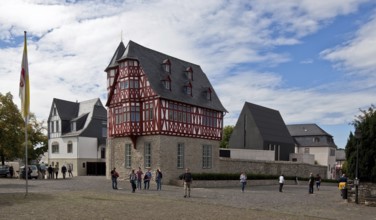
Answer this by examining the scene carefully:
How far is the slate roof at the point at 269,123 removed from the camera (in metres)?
60.2

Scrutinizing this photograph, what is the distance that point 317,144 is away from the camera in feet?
251

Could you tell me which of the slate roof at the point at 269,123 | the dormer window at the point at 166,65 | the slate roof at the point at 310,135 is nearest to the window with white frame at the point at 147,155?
the dormer window at the point at 166,65

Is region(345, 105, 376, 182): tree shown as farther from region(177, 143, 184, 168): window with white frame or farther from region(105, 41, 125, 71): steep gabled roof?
region(105, 41, 125, 71): steep gabled roof

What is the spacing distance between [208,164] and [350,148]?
18.4m

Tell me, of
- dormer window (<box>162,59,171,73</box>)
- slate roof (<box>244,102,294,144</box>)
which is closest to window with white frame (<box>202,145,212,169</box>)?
dormer window (<box>162,59,171,73</box>)

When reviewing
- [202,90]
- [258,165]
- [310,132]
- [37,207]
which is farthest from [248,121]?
[37,207]

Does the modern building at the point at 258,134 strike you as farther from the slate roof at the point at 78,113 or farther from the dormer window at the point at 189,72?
the slate roof at the point at 78,113

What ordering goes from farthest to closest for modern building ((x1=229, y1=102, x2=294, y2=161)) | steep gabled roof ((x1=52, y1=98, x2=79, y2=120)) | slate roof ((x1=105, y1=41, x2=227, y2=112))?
modern building ((x1=229, y1=102, x2=294, y2=161))
steep gabled roof ((x1=52, y1=98, x2=79, y2=120))
slate roof ((x1=105, y1=41, x2=227, y2=112))

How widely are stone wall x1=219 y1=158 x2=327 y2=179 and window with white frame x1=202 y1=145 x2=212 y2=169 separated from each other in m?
1.79

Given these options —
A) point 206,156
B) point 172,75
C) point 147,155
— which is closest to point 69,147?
point 147,155

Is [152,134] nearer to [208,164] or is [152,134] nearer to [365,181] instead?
[208,164]

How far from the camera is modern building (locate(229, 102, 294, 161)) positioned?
59.1 meters

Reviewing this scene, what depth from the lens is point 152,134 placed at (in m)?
35.9

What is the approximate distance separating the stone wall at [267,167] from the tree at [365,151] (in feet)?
64.3
